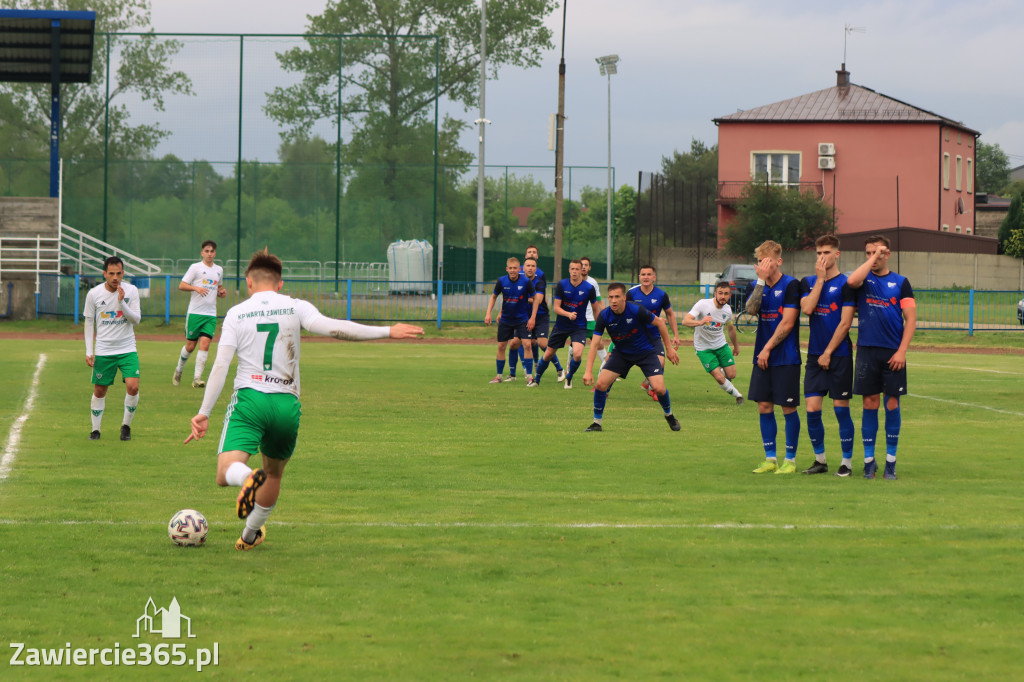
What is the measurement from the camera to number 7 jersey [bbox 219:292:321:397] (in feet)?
23.1

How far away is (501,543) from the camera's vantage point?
7590mm

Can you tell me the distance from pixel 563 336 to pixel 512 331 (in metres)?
1.31

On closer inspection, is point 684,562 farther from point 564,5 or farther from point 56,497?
point 564,5

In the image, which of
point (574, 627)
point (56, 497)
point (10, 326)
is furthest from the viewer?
point (10, 326)

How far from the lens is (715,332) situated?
16875 millimetres

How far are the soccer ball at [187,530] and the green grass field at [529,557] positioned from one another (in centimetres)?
12

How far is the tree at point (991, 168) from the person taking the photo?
12825cm

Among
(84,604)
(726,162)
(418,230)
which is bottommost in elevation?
(84,604)

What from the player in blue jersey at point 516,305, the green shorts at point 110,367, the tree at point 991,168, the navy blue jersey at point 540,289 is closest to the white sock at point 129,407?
the green shorts at point 110,367

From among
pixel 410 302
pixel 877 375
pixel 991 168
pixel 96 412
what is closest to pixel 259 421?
pixel 877 375

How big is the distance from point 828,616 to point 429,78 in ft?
133

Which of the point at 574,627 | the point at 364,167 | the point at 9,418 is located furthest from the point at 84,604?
Answer: the point at 364,167

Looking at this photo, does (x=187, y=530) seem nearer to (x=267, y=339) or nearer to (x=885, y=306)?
(x=267, y=339)

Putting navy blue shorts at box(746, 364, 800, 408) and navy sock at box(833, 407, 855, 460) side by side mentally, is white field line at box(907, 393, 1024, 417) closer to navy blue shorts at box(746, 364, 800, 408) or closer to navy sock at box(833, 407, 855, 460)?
navy sock at box(833, 407, 855, 460)
